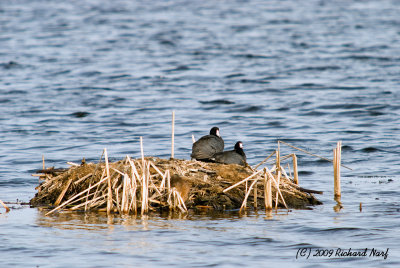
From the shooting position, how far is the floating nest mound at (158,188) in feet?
35.9

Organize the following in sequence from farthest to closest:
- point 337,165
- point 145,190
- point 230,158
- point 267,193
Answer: point 230,158 < point 337,165 < point 267,193 < point 145,190

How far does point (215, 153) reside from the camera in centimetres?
1338

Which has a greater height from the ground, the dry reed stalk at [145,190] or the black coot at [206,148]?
the black coot at [206,148]

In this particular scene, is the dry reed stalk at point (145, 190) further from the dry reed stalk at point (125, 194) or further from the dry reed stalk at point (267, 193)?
the dry reed stalk at point (267, 193)

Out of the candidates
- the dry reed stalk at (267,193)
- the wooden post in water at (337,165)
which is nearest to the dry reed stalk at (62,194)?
the dry reed stalk at (267,193)

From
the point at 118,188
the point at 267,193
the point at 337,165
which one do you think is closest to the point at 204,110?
the point at 337,165

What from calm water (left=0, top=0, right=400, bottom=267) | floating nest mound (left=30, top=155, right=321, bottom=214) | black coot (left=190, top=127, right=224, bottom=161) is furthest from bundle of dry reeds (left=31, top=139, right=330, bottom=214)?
black coot (left=190, top=127, right=224, bottom=161)

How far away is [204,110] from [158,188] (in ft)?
50.4

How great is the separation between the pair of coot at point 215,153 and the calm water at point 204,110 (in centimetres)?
191

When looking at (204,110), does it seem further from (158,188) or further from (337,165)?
(158,188)

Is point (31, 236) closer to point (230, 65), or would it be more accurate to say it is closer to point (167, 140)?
point (167, 140)

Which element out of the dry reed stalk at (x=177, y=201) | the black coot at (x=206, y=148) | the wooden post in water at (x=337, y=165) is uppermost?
the black coot at (x=206, y=148)

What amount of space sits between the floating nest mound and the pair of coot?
103cm

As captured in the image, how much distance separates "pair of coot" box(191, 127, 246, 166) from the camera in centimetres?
1304
